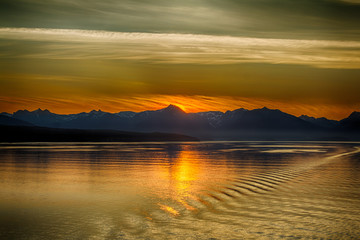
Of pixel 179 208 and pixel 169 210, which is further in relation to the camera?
pixel 179 208

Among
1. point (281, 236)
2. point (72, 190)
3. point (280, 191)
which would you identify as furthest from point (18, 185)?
point (281, 236)

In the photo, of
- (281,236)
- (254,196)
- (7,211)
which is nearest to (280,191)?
(254,196)

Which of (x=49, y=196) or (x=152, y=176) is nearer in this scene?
(x=49, y=196)

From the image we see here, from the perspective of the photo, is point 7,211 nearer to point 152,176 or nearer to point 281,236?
point 281,236

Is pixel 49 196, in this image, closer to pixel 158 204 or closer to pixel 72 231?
pixel 158 204

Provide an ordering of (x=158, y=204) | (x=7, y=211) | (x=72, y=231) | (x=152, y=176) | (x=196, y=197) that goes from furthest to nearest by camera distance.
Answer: (x=152, y=176) < (x=196, y=197) < (x=158, y=204) < (x=7, y=211) < (x=72, y=231)

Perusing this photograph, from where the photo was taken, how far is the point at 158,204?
19.7 meters

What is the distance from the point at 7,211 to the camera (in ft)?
59.7

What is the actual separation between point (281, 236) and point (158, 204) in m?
7.17

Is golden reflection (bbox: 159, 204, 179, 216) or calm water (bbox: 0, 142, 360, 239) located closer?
calm water (bbox: 0, 142, 360, 239)

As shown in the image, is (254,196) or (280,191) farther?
(280,191)

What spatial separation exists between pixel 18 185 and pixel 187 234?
15717mm

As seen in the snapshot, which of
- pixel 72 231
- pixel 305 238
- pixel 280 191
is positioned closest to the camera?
pixel 305 238

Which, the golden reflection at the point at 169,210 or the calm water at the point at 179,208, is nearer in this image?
the calm water at the point at 179,208
